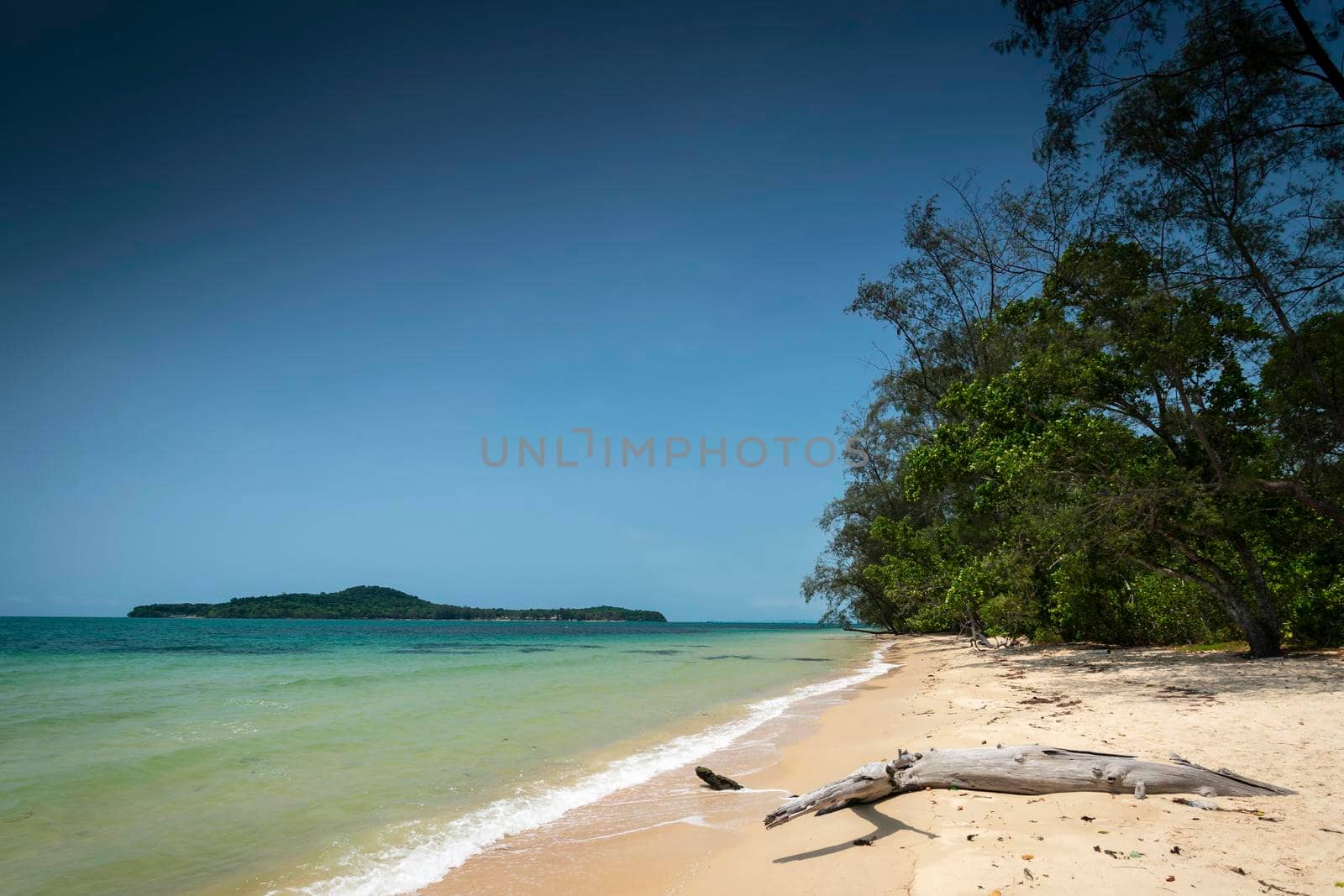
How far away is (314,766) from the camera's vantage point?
30.9 feet

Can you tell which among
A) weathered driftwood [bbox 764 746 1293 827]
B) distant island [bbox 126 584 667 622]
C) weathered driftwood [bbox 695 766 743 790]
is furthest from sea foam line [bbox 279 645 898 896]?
distant island [bbox 126 584 667 622]

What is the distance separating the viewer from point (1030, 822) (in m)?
4.66

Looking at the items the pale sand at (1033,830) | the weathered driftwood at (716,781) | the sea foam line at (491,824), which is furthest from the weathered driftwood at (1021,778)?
the sea foam line at (491,824)

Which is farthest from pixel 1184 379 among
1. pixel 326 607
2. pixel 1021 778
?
pixel 326 607

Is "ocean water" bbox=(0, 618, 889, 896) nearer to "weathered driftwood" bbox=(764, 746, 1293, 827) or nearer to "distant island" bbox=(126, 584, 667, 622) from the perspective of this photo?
"weathered driftwood" bbox=(764, 746, 1293, 827)

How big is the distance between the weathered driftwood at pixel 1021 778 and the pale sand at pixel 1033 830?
0.35 ft

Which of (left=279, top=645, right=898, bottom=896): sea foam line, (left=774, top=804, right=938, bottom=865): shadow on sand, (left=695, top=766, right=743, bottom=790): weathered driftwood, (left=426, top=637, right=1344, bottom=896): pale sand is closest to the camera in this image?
(left=426, top=637, right=1344, bottom=896): pale sand

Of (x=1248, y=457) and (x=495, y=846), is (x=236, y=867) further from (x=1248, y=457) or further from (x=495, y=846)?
(x=1248, y=457)

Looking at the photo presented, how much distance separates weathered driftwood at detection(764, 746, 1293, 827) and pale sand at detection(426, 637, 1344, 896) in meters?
0.11

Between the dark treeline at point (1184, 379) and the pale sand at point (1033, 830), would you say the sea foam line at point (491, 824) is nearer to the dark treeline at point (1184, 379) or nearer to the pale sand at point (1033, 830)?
the pale sand at point (1033, 830)

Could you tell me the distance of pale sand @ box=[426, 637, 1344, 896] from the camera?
3.84m

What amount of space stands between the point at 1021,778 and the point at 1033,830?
2.94 feet

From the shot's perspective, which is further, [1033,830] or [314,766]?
[314,766]

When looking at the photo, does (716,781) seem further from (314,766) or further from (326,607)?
(326,607)
